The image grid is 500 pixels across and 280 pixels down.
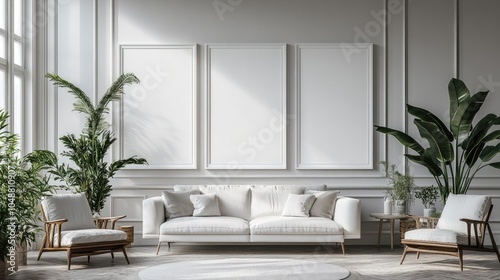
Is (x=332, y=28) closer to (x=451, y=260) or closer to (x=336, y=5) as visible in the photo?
(x=336, y=5)

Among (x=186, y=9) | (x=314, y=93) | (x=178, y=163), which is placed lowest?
(x=178, y=163)

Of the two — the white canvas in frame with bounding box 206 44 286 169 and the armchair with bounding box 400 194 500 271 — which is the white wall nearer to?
the white canvas in frame with bounding box 206 44 286 169

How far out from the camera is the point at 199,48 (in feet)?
27.1

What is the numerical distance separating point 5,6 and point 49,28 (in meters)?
0.96

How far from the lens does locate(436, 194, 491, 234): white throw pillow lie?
6582 millimetres

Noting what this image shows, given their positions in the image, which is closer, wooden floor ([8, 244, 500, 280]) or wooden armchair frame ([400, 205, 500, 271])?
wooden floor ([8, 244, 500, 280])

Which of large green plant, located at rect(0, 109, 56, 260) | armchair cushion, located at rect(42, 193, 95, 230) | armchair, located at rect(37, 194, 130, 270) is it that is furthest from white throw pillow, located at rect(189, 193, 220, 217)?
large green plant, located at rect(0, 109, 56, 260)

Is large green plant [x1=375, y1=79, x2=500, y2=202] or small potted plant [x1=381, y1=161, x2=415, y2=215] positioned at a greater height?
large green plant [x1=375, y1=79, x2=500, y2=202]

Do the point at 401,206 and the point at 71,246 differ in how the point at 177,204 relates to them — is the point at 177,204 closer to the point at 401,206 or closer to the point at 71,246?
the point at 71,246

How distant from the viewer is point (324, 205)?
24.5 ft

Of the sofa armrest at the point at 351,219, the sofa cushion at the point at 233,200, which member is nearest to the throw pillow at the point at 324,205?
the sofa armrest at the point at 351,219

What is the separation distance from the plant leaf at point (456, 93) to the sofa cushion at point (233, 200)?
296cm

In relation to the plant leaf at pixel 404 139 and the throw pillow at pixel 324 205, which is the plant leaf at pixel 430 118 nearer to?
the plant leaf at pixel 404 139

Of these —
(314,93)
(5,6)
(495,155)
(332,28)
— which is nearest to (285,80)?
(314,93)
